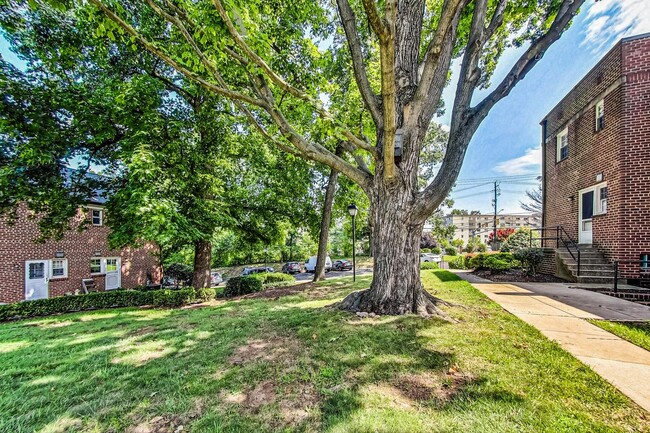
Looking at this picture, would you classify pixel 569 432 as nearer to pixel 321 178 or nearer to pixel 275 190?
pixel 275 190

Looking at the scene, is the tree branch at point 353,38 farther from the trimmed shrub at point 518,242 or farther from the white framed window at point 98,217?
the white framed window at point 98,217

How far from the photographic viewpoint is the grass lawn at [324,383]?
211 centimetres

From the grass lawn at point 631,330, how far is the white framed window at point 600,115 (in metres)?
7.91

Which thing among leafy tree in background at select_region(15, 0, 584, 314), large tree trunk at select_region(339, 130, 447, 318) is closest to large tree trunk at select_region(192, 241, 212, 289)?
leafy tree in background at select_region(15, 0, 584, 314)

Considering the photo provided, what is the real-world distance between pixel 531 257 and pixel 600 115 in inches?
213

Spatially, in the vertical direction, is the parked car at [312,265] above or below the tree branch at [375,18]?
below

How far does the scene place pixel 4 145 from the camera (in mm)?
7891

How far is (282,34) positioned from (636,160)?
1102cm

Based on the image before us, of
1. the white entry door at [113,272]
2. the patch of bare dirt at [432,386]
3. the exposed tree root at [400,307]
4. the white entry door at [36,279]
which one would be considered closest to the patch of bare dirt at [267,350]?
the patch of bare dirt at [432,386]

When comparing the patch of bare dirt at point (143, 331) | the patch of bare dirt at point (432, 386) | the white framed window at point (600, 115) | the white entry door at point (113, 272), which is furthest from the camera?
the white entry door at point (113, 272)

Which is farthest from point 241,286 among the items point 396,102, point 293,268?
point 293,268

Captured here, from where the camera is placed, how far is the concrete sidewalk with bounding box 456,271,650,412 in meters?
2.62

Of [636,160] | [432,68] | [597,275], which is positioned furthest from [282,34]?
[597,275]

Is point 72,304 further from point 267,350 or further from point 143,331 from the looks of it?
point 267,350
